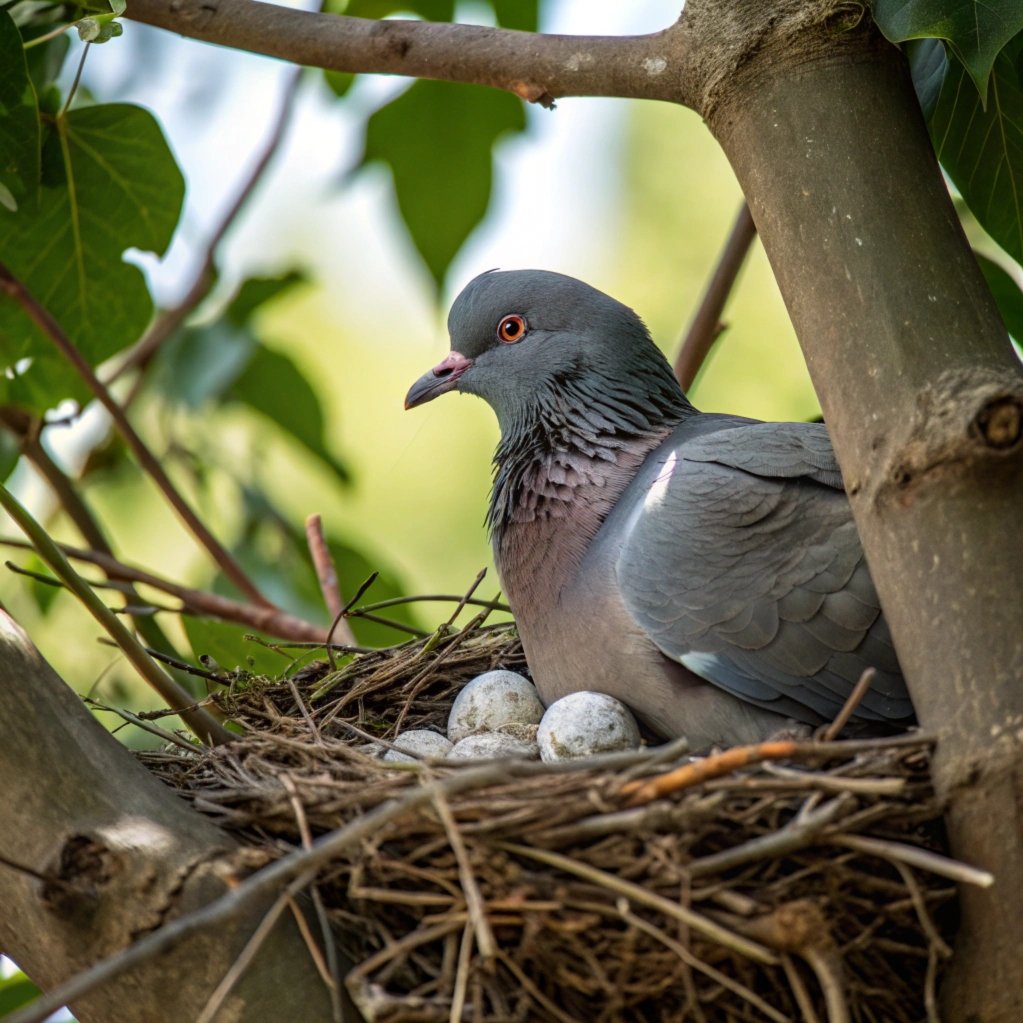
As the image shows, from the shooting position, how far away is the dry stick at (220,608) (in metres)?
4.44


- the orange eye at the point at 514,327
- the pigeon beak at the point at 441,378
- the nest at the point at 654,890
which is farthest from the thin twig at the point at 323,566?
the nest at the point at 654,890

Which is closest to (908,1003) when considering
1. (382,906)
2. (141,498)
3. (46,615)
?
(382,906)

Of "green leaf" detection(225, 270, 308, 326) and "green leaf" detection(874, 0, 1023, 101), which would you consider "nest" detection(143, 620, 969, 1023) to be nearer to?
"green leaf" detection(874, 0, 1023, 101)

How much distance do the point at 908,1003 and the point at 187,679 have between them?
2455 millimetres

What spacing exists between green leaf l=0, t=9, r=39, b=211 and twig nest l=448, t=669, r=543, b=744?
66.3 inches

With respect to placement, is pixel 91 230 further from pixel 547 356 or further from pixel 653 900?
pixel 653 900

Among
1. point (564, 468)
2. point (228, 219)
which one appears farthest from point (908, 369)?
point (228, 219)

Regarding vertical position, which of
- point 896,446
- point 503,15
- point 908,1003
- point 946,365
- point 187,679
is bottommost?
point 908,1003

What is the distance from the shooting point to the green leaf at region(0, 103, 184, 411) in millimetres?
3904

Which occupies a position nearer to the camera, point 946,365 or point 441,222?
point 946,365

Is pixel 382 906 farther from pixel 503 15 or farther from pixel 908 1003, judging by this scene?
pixel 503 15

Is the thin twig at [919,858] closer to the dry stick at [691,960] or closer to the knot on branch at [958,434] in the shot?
the dry stick at [691,960]

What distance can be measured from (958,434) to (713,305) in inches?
82.2

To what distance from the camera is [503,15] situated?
421 centimetres
